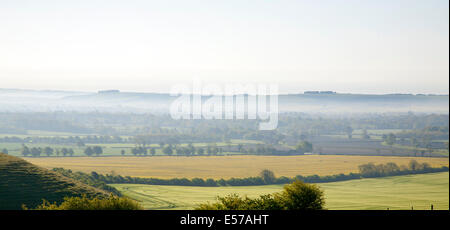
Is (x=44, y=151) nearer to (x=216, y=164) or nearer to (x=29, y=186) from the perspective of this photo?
(x=216, y=164)

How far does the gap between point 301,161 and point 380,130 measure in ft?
251

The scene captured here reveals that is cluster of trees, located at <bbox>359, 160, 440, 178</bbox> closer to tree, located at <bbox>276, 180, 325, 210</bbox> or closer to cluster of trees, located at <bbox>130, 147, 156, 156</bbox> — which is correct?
cluster of trees, located at <bbox>130, 147, 156, 156</bbox>

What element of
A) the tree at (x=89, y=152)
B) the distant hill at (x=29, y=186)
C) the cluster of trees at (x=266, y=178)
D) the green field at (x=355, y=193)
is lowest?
the green field at (x=355, y=193)

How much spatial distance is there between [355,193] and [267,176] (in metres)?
13.9

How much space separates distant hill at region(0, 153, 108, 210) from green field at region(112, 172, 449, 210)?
6985 mm

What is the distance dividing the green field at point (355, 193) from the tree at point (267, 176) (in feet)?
10.9

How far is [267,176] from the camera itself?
225 feet

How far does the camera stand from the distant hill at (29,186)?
34.9m

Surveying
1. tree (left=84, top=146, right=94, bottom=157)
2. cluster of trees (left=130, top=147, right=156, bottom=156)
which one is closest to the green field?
tree (left=84, top=146, right=94, bottom=157)

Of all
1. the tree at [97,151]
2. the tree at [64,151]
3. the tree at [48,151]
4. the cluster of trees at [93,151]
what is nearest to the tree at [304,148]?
the tree at [97,151]

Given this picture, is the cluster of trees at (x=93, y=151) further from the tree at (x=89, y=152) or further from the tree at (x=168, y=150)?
the tree at (x=168, y=150)

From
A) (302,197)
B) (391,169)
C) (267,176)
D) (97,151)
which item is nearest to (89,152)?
(97,151)
